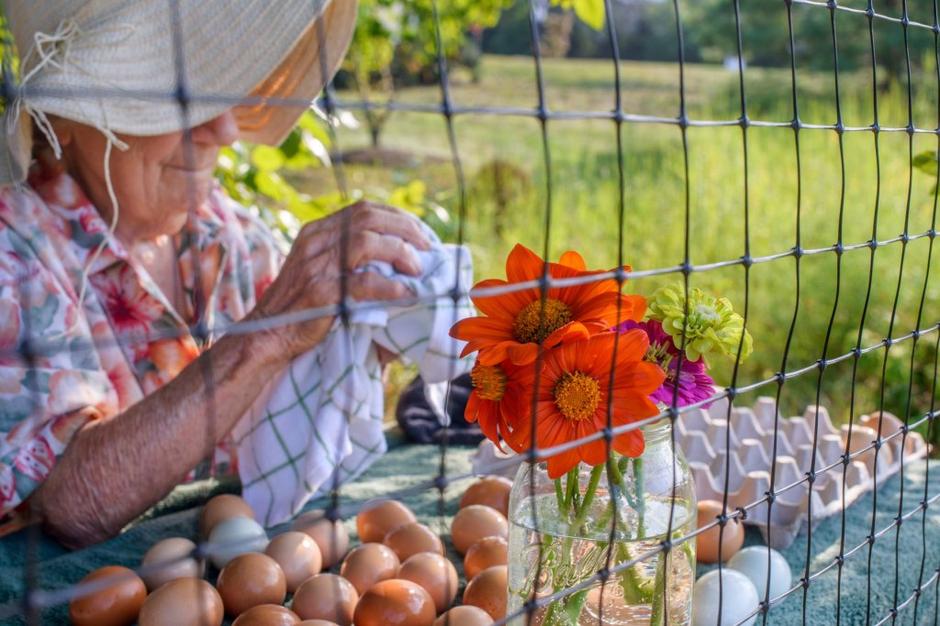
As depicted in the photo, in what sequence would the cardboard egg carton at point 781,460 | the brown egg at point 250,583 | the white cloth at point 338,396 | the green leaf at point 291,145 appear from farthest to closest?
the green leaf at point 291,145 < the white cloth at point 338,396 < the cardboard egg carton at point 781,460 < the brown egg at point 250,583

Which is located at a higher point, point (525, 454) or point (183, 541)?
point (525, 454)

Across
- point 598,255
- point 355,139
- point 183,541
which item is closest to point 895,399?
point 598,255

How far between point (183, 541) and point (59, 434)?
0.72ft

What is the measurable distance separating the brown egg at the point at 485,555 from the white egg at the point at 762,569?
0.24 m

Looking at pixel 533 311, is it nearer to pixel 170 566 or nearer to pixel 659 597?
pixel 659 597

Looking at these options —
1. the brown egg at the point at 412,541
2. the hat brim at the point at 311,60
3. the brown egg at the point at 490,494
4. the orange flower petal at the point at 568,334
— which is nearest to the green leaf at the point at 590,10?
the hat brim at the point at 311,60

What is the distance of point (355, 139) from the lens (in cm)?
708

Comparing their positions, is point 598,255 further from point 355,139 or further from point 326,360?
point 355,139

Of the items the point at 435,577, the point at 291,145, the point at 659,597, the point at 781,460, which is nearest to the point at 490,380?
the point at 659,597

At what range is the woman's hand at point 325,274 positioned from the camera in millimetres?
1251

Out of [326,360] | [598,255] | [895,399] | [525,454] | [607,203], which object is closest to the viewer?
[525,454]

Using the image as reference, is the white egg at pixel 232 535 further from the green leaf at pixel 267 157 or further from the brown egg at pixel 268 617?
the green leaf at pixel 267 157

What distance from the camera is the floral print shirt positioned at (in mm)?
1132

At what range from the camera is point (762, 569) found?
1024 millimetres
